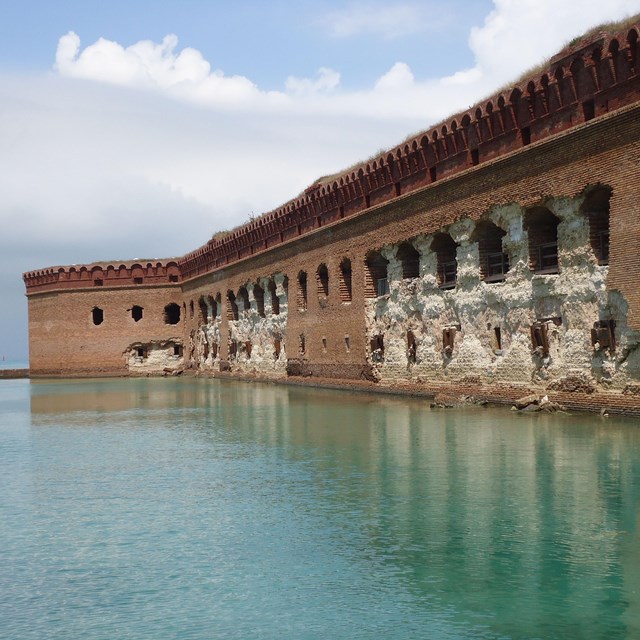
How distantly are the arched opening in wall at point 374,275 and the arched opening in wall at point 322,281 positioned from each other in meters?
2.93

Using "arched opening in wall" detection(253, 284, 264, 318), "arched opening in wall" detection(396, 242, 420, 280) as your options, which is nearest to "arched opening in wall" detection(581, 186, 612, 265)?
"arched opening in wall" detection(396, 242, 420, 280)

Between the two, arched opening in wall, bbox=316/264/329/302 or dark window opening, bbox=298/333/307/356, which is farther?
dark window opening, bbox=298/333/307/356

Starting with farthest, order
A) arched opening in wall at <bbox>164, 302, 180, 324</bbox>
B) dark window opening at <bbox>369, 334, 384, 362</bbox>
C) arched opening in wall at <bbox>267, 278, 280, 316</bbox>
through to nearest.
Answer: arched opening in wall at <bbox>164, 302, 180, 324</bbox>
arched opening in wall at <bbox>267, 278, 280, 316</bbox>
dark window opening at <bbox>369, 334, 384, 362</bbox>

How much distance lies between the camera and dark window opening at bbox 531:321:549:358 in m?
14.2

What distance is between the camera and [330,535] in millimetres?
6227

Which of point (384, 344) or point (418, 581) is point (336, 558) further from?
point (384, 344)

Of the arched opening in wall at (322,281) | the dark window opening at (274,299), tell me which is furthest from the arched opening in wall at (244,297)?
the arched opening in wall at (322,281)

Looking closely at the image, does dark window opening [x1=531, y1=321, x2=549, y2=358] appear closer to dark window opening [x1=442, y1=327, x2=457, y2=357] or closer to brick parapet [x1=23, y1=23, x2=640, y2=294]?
dark window opening [x1=442, y1=327, x2=457, y2=357]

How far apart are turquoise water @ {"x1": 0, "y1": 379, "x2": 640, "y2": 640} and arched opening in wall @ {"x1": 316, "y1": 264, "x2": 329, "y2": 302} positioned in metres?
12.2

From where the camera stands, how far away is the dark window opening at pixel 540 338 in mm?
14164

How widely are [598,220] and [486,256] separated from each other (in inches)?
127

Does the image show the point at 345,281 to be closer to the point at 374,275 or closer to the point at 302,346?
the point at 374,275

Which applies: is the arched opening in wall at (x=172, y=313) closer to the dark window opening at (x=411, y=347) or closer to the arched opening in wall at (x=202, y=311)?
the arched opening in wall at (x=202, y=311)

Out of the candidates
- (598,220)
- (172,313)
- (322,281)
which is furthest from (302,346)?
(172,313)
